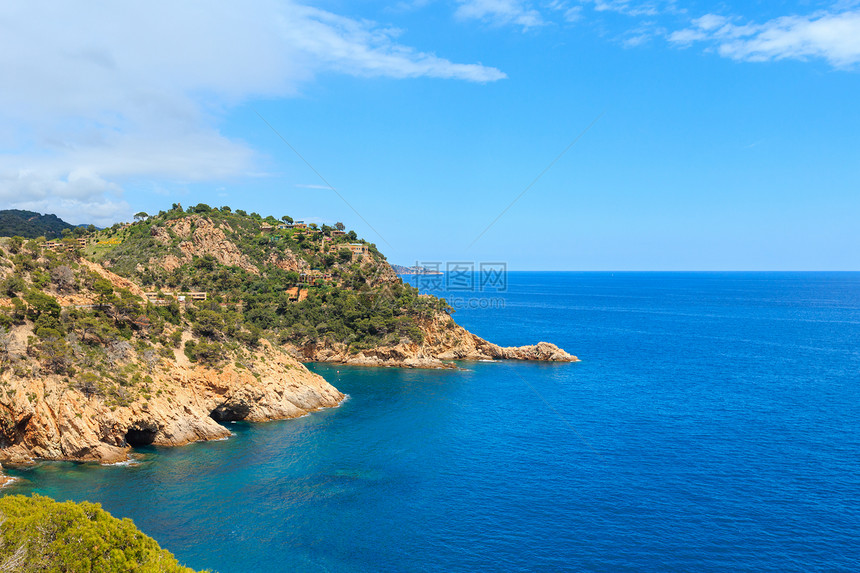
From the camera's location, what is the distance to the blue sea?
1118 inches

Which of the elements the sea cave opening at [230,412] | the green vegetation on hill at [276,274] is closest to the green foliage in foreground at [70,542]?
the sea cave opening at [230,412]

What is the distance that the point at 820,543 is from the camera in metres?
29.2

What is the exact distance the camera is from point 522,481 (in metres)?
37.6

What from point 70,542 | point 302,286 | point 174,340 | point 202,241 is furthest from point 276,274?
point 70,542

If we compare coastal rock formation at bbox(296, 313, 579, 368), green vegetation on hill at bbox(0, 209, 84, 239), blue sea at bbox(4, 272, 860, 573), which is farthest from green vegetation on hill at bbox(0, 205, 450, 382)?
green vegetation on hill at bbox(0, 209, 84, 239)

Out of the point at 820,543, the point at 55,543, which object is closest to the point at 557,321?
the point at 820,543

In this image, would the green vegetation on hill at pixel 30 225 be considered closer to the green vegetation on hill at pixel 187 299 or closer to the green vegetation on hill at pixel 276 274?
the green vegetation on hill at pixel 276 274

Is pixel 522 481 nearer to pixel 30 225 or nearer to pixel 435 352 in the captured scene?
pixel 435 352

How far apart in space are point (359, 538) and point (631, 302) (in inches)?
7211

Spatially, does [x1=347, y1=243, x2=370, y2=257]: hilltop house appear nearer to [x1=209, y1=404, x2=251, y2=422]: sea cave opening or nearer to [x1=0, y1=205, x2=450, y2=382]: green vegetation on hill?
[x1=0, y1=205, x2=450, y2=382]: green vegetation on hill

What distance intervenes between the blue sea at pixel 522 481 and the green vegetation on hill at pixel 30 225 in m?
101

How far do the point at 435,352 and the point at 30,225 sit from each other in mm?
132425

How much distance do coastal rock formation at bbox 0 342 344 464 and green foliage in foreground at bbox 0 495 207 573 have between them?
20.6 m

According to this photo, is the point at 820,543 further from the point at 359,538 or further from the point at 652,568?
the point at 359,538
